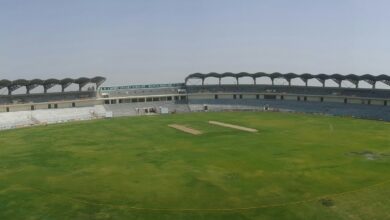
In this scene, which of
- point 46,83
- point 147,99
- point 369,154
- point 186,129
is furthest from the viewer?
point 147,99

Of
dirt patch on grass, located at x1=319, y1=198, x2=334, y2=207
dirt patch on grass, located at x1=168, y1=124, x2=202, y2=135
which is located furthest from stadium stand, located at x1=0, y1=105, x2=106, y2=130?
dirt patch on grass, located at x1=319, y1=198, x2=334, y2=207

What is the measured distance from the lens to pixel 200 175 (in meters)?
40.5

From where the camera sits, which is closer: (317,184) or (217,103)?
(317,184)

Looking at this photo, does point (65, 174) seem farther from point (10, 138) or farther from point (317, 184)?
point (10, 138)

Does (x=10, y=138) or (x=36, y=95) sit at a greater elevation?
(x=36, y=95)

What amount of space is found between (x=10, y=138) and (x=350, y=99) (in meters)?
83.9

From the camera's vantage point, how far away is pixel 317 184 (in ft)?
118

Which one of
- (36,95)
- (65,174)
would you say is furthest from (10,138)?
(36,95)

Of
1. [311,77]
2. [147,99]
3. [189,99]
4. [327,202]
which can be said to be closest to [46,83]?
[147,99]

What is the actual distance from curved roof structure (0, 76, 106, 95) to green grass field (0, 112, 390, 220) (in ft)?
117

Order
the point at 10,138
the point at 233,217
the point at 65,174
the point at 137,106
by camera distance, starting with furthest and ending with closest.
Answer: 1. the point at 137,106
2. the point at 10,138
3. the point at 65,174
4. the point at 233,217

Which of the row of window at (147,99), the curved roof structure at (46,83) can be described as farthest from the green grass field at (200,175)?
the row of window at (147,99)

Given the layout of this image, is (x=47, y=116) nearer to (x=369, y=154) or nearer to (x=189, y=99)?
(x=189, y=99)

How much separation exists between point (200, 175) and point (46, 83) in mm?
81864
